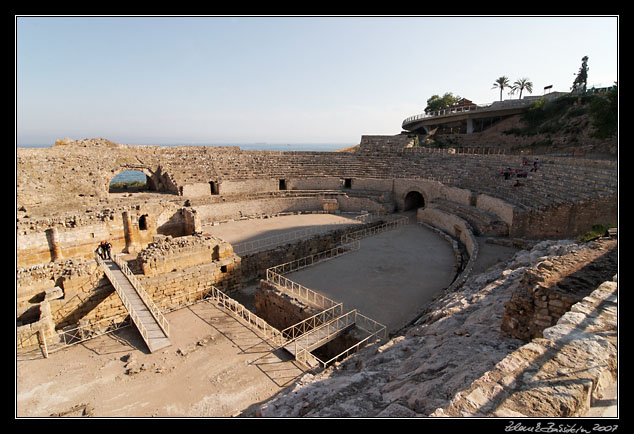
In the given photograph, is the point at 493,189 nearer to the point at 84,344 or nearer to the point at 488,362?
the point at 488,362

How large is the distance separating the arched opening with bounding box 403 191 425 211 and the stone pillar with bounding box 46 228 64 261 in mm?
20366

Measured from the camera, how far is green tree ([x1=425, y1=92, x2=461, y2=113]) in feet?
155

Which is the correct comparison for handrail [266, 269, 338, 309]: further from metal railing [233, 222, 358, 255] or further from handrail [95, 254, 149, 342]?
handrail [95, 254, 149, 342]

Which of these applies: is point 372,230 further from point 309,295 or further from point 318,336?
point 318,336

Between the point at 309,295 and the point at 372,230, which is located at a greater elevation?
the point at 372,230

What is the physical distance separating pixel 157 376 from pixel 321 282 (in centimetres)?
660

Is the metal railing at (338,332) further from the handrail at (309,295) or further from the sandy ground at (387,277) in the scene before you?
the handrail at (309,295)

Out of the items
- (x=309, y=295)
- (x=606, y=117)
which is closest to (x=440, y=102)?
(x=606, y=117)

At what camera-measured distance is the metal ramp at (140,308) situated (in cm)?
858

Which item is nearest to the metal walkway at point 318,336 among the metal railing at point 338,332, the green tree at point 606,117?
the metal railing at point 338,332

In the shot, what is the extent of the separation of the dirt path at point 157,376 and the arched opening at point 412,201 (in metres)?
18.5

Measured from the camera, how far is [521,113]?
124ft

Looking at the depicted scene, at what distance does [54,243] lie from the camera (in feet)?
48.5

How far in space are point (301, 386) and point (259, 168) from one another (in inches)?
869
